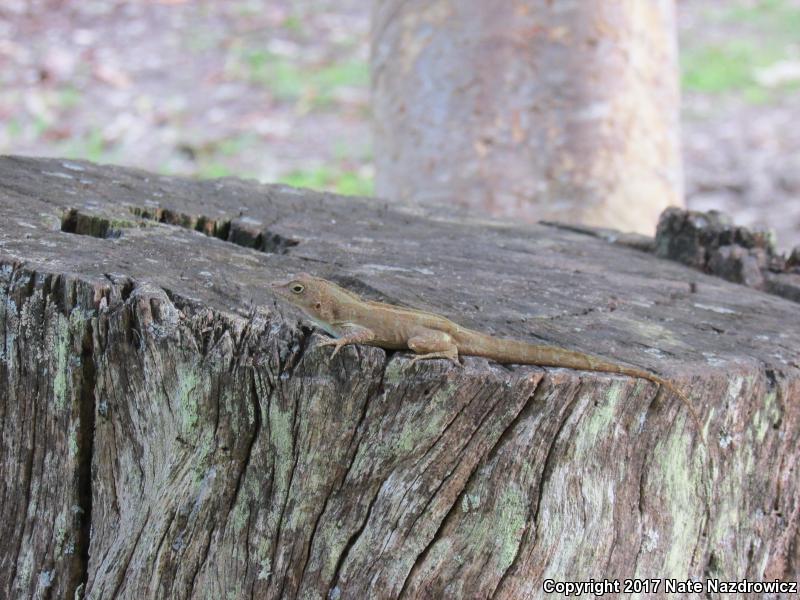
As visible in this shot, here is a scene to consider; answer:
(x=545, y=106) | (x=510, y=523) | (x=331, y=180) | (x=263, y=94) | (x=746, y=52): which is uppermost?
(x=746, y=52)

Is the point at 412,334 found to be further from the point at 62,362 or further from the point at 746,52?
the point at 746,52

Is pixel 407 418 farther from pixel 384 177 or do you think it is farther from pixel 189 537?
pixel 384 177

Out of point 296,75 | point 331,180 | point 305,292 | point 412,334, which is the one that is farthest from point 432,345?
point 296,75

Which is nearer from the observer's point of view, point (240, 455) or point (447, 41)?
point (240, 455)

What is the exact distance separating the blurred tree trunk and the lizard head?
2.44 m

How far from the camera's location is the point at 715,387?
1943mm

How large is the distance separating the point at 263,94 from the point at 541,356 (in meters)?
7.34

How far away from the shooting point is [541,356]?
185 centimetres

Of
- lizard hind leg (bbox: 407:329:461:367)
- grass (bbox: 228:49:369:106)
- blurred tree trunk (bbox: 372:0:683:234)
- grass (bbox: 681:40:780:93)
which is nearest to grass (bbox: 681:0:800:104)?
grass (bbox: 681:40:780:93)

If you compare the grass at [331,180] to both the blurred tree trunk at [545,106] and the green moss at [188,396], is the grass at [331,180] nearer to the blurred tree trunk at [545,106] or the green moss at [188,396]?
the blurred tree trunk at [545,106]

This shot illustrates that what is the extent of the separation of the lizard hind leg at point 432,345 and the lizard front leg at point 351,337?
89 millimetres

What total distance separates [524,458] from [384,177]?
3.23 m

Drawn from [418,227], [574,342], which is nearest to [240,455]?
[574,342]

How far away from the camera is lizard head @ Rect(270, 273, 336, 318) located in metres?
1.96
